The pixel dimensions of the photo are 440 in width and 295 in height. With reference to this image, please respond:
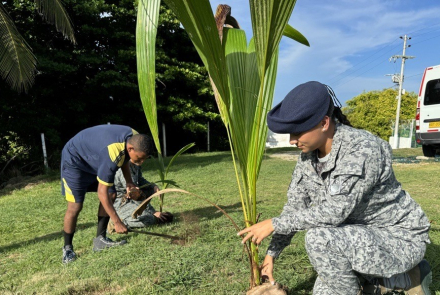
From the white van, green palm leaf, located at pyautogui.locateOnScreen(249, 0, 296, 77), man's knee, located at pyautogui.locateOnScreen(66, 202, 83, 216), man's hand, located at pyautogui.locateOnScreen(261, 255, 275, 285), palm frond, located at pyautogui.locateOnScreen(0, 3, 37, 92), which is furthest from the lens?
the white van

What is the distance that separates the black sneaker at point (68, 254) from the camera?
2.53 meters

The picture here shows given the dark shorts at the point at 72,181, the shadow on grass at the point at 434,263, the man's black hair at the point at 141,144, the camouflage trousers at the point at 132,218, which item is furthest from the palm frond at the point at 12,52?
the shadow on grass at the point at 434,263

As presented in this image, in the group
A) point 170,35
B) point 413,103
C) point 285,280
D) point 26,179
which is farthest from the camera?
point 413,103

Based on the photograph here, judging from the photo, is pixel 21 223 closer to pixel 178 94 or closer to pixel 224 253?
pixel 224 253

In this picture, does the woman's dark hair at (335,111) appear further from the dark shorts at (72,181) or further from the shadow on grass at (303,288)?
the dark shorts at (72,181)

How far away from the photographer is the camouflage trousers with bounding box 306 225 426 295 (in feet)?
4.46

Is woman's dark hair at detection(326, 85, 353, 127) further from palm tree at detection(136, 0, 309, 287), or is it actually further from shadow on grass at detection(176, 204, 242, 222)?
shadow on grass at detection(176, 204, 242, 222)

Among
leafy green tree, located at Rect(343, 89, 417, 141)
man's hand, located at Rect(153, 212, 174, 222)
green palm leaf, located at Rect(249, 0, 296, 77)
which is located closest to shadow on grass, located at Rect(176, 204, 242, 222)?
man's hand, located at Rect(153, 212, 174, 222)

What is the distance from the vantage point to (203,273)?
2082mm

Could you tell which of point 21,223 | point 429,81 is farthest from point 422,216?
point 429,81

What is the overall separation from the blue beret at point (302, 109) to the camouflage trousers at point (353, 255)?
0.45 m

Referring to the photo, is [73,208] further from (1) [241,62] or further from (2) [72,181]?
(1) [241,62]

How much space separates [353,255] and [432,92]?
26.5 feet

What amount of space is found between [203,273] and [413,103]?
28.5 m
